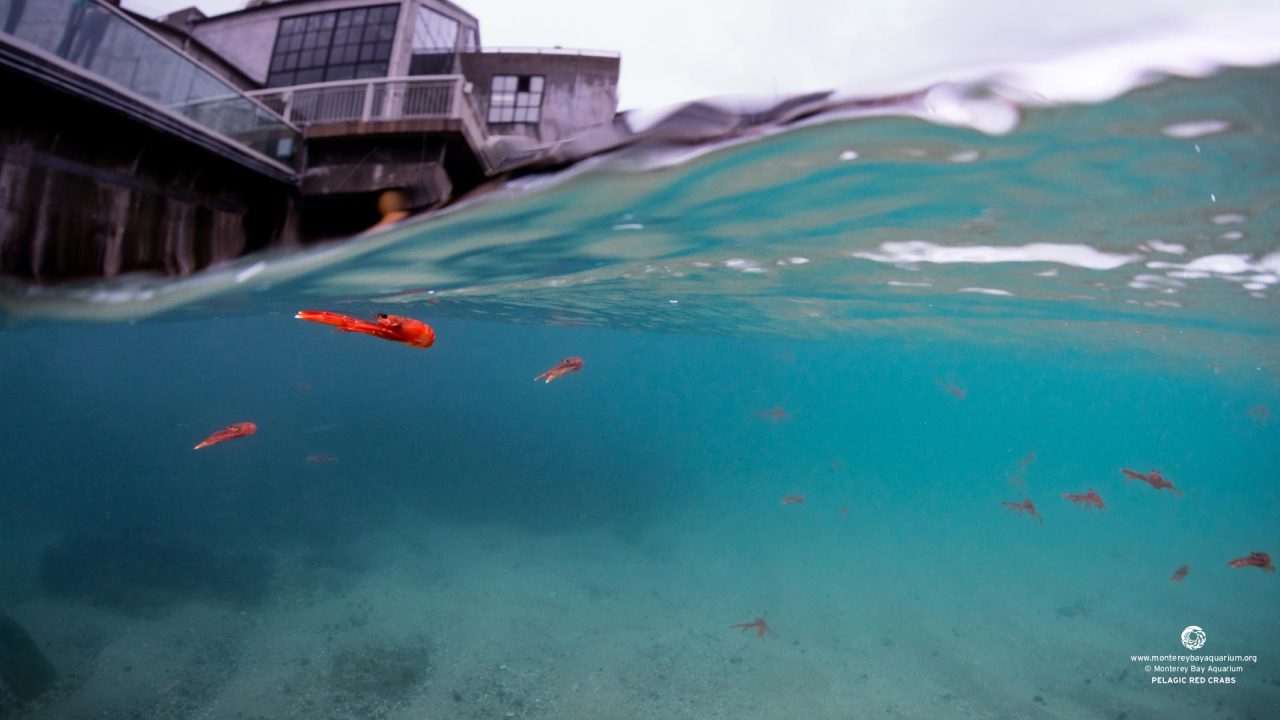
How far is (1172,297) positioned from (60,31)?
Result: 67.2 feet

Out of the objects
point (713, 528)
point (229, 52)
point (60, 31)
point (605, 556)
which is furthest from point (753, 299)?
point (229, 52)

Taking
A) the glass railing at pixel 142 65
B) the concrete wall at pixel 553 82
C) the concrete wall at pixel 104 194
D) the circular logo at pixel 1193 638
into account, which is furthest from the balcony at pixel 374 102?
the circular logo at pixel 1193 638

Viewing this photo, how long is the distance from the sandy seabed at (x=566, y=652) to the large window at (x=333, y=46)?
1519 cm

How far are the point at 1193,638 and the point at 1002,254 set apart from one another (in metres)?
17.3

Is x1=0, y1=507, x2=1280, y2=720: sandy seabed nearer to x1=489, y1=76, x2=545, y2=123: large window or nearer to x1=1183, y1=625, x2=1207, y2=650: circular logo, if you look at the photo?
x1=1183, y1=625, x2=1207, y2=650: circular logo

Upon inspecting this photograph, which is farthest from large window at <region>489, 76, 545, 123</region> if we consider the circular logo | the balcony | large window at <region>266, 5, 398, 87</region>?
the circular logo

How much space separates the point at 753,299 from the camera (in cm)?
1930

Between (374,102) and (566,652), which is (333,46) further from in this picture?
(566,652)

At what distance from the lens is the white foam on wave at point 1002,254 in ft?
35.2

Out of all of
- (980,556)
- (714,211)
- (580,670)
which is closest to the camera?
(714,211)

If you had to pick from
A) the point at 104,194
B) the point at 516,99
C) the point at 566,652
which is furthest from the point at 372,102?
the point at 566,652

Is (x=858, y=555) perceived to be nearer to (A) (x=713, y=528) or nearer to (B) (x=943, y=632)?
(A) (x=713, y=528)

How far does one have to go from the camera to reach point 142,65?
7.05 meters

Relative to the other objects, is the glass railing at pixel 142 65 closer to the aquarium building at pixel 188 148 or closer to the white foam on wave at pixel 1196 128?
the aquarium building at pixel 188 148
